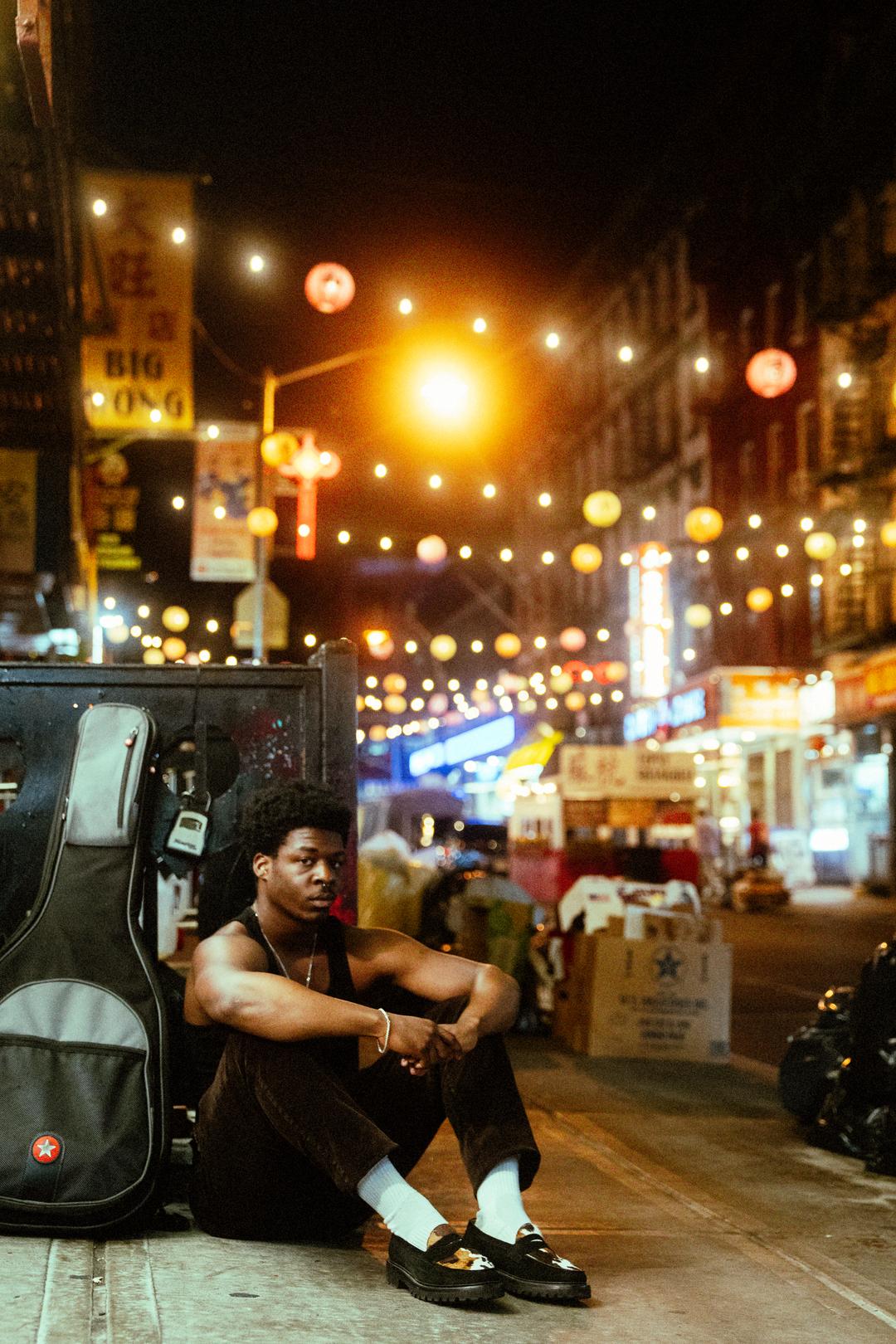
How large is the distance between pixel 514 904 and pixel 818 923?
50.4 ft

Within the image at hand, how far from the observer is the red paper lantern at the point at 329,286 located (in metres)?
13.6

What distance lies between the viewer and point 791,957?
716 inches

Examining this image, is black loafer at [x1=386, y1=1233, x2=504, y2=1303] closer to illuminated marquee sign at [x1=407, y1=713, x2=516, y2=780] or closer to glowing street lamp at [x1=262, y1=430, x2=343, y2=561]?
glowing street lamp at [x1=262, y1=430, x2=343, y2=561]

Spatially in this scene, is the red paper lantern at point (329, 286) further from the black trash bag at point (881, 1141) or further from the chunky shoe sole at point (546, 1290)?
the chunky shoe sole at point (546, 1290)

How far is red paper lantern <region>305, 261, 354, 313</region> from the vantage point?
1355cm

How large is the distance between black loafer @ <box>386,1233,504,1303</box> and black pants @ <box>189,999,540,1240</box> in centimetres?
22

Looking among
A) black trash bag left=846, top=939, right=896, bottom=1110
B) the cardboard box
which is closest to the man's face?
black trash bag left=846, top=939, right=896, bottom=1110

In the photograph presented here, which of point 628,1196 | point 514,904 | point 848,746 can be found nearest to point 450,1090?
point 628,1196

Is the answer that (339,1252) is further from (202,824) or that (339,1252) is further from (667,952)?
(667,952)

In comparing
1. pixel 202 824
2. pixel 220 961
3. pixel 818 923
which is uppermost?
pixel 202 824

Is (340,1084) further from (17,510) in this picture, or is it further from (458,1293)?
(17,510)

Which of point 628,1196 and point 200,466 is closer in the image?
point 628,1196

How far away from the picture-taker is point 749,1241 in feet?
15.5

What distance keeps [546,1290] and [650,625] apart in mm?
36577
